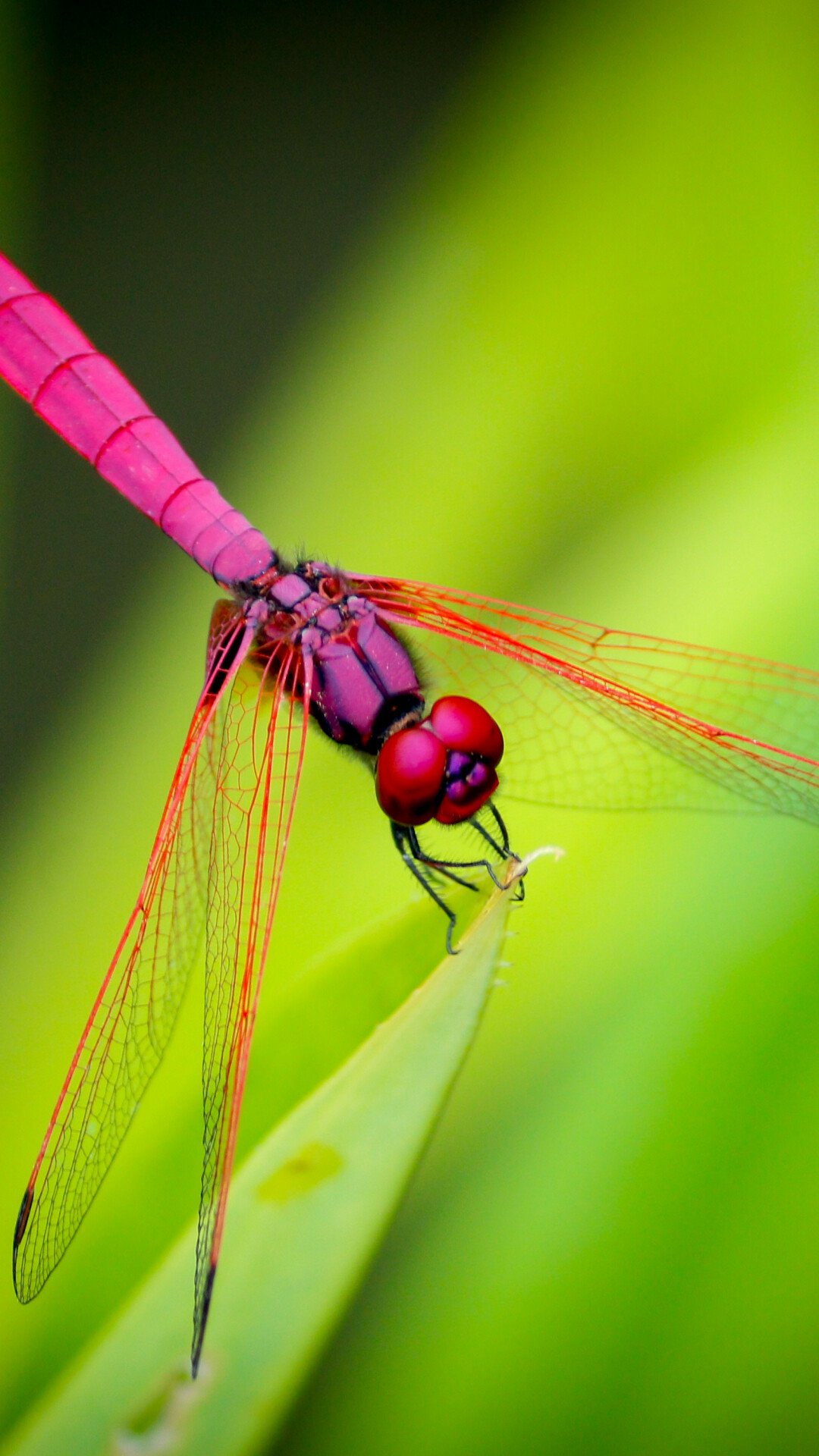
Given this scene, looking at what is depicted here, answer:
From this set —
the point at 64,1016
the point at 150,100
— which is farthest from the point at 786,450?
the point at 150,100

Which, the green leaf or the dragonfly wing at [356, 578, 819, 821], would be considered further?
the dragonfly wing at [356, 578, 819, 821]

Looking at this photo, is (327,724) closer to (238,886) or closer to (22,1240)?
(238,886)

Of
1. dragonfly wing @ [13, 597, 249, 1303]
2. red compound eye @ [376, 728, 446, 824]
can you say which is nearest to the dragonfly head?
red compound eye @ [376, 728, 446, 824]

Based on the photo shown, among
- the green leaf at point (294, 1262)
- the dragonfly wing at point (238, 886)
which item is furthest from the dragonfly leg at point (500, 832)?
the green leaf at point (294, 1262)

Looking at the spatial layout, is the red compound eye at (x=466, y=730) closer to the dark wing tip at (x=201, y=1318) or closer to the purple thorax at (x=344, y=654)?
the purple thorax at (x=344, y=654)

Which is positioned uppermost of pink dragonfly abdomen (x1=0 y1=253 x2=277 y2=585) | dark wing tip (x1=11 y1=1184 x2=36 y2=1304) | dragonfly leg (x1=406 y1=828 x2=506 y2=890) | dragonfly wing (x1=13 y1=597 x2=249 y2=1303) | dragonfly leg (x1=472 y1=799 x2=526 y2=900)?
pink dragonfly abdomen (x1=0 y1=253 x2=277 y2=585)

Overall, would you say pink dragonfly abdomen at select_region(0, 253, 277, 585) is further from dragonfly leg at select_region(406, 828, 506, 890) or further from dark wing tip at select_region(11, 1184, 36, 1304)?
dark wing tip at select_region(11, 1184, 36, 1304)

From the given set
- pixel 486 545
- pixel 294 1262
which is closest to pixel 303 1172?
pixel 294 1262

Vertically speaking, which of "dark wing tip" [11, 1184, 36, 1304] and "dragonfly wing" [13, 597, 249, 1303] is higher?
"dragonfly wing" [13, 597, 249, 1303]
